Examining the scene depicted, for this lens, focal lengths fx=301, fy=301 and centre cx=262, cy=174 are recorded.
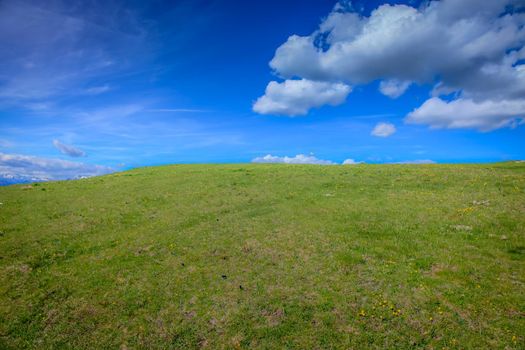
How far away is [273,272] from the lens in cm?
1853

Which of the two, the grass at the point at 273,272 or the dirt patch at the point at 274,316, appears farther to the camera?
the dirt patch at the point at 274,316

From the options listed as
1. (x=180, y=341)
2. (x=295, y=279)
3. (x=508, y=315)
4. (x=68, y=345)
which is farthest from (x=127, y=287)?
(x=508, y=315)

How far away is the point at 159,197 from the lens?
37.6m

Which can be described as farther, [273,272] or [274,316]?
[273,272]

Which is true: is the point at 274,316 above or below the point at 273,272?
below

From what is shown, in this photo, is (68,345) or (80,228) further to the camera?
(80,228)

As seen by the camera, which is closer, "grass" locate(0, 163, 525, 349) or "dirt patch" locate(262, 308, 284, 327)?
"grass" locate(0, 163, 525, 349)

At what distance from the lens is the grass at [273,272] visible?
13.6 meters

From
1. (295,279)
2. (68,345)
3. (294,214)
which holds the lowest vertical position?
(68,345)

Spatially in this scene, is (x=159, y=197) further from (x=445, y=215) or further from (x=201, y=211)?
(x=445, y=215)

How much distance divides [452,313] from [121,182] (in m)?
47.7

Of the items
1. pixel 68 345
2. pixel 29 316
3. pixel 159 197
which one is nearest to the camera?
pixel 68 345

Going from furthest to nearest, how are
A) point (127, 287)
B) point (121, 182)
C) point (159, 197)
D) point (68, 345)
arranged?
point (121, 182) → point (159, 197) → point (127, 287) → point (68, 345)

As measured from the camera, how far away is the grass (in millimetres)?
13617
